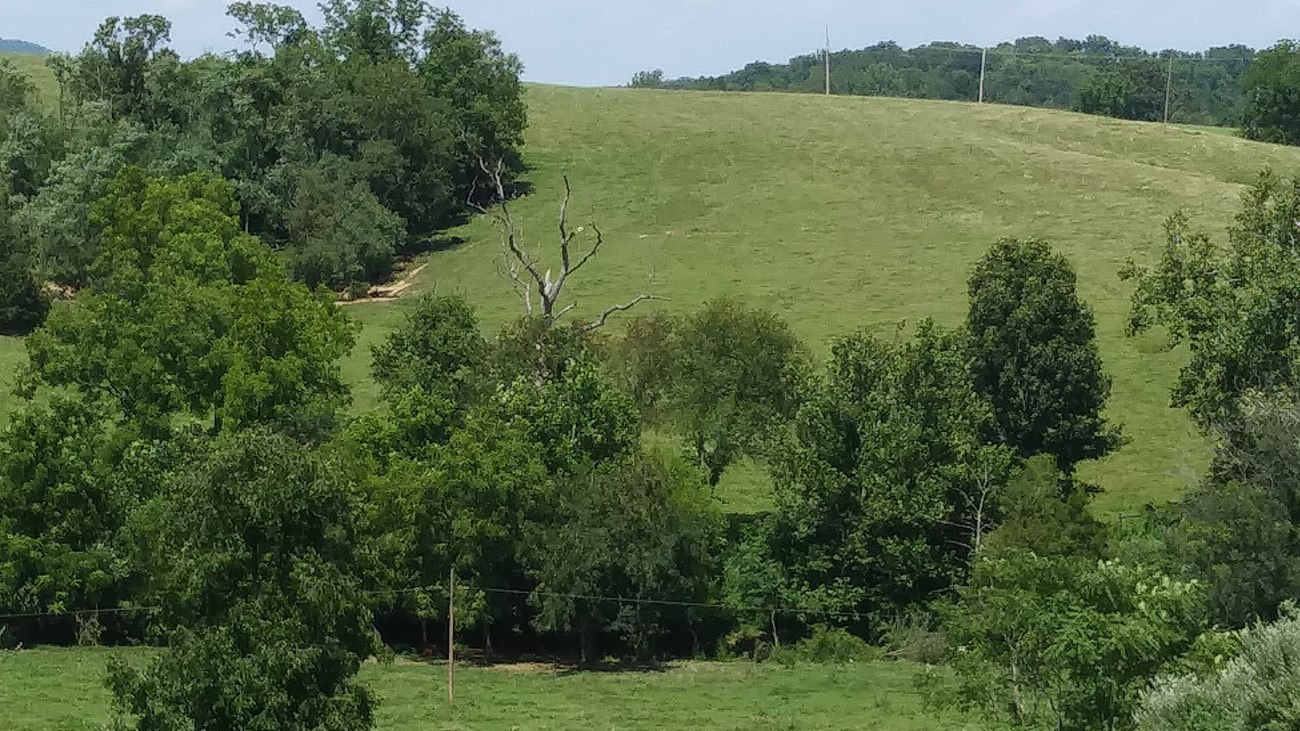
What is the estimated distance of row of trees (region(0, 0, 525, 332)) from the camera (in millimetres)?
80312

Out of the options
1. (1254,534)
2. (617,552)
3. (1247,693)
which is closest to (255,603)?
(1247,693)

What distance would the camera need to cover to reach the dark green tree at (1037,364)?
50.5 m

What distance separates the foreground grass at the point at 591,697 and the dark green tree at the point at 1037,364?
1129 centimetres

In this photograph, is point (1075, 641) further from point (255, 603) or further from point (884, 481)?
point (884, 481)

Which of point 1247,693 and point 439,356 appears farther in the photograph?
point 439,356

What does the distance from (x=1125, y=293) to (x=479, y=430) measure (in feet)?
129

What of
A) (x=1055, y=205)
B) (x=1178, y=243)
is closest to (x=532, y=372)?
(x=1178, y=243)

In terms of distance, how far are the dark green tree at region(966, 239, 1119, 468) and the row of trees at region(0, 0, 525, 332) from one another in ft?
132

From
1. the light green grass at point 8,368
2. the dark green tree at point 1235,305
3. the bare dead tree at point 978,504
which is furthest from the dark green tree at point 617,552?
the light green grass at point 8,368

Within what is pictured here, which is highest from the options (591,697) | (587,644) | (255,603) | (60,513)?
(255,603)

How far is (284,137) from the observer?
8931cm

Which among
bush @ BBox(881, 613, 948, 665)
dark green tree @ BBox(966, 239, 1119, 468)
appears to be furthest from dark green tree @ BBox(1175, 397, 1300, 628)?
dark green tree @ BBox(966, 239, 1119, 468)

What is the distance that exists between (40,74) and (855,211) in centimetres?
6715

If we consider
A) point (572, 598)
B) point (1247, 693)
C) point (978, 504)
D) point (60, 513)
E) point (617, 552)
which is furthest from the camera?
point (978, 504)
